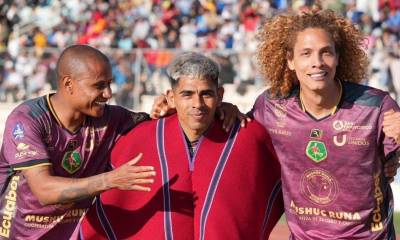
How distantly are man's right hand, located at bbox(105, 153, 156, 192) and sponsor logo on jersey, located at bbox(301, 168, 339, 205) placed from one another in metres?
1.13

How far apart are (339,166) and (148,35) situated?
12801mm

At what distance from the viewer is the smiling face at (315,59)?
18.4ft

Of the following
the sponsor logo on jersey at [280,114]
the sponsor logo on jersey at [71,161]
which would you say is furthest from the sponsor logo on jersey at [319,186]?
the sponsor logo on jersey at [71,161]

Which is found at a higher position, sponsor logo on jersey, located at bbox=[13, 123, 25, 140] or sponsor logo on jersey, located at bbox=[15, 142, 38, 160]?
sponsor logo on jersey, located at bbox=[13, 123, 25, 140]

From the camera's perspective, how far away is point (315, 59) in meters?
5.62

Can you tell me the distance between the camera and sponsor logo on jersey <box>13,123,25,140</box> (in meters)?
5.86

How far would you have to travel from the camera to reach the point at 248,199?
5.74 metres

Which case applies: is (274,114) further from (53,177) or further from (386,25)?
(386,25)

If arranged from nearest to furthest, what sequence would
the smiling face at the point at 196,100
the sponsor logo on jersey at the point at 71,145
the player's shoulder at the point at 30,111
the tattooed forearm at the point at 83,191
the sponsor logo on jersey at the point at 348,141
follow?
the tattooed forearm at the point at 83,191 < the smiling face at the point at 196,100 < the sponsor logo on jersey at the point at 348,141 < the player's shoulder at the point at 30,111 < the sponsor logo on jersey at the point at 71,145

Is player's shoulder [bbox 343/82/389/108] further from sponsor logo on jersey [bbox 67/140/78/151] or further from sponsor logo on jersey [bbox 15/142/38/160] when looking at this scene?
sponsor logo on jersey [bbox 15/142/38/160]

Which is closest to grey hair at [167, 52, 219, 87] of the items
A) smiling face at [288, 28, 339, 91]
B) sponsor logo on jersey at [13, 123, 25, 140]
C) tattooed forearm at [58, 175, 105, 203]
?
smiling face at [288, 28, 339, 91]

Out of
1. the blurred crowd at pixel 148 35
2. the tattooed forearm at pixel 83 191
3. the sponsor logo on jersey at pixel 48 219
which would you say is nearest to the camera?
the tattooed forearm at pixel 83 191

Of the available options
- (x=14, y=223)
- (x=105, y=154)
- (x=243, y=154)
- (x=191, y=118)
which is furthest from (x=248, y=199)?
(x=14, y=223)

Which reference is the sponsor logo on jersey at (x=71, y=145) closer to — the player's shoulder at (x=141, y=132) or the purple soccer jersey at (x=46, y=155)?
the purple soccer jersey at (x=46, y=155)
